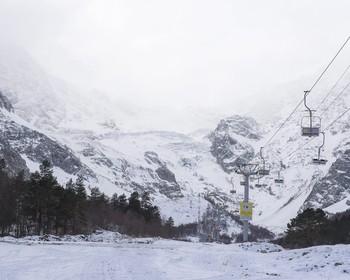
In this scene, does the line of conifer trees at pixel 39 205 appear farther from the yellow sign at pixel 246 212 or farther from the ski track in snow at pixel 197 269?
the ski track in snow at pixel 197 269

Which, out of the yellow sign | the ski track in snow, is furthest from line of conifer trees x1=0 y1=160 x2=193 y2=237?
the ski track in snow

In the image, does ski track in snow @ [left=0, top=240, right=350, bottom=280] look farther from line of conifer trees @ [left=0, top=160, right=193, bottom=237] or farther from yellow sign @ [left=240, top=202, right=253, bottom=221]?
line of conifer trees @ [left=0, top=160, right=193, bottom=237]

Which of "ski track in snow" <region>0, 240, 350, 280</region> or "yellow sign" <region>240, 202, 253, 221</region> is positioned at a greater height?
"yellow sign" <region>240, 202, 253, 221</region>

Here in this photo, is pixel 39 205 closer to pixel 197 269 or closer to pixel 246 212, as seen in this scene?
pixel 246 212

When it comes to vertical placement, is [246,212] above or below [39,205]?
below

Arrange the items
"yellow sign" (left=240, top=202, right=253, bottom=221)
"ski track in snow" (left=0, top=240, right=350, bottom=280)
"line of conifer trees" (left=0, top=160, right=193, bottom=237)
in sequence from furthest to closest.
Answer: "line of conifer trees" (left=0, top=160, right=193, bottom=237), "yellow sign" (left=240, top=202, right=253, bottom=221), "ski track in snow" (left=0, top=240, right=350, bottom=280)

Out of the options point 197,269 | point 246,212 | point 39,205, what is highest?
point 39,205

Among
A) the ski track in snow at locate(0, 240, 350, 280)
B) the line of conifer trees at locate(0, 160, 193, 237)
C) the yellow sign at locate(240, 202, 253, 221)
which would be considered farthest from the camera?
the line of conifer trees at locate(0, 160, 193, 237)

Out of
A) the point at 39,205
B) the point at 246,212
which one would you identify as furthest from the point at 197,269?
the point at 39,205

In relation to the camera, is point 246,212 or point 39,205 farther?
point 39,205

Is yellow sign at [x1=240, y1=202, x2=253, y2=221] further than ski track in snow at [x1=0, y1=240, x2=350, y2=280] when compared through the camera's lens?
Yes

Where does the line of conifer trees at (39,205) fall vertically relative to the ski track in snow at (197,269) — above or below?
above

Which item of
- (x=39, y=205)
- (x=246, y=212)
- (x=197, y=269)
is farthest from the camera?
(x=39, y=205)

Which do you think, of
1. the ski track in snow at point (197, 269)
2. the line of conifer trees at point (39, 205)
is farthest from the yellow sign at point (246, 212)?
the ski track in snow at point (197, 269)
